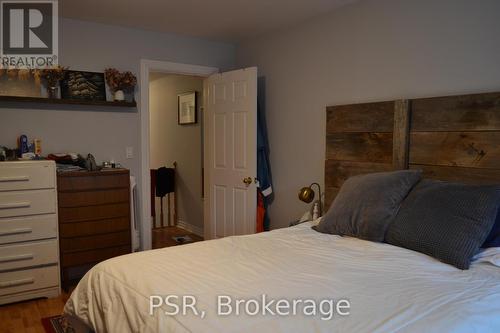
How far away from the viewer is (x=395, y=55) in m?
2.69

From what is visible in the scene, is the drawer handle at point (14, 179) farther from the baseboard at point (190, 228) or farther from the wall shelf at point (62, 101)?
the baseboard at point (190, 228)

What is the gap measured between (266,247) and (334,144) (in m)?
1.30

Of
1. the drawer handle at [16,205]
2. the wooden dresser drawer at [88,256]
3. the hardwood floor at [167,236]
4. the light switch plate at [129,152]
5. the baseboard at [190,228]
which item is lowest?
the hardwood floor at [167,236]

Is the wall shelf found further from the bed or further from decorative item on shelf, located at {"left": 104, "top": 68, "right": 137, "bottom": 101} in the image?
the bed

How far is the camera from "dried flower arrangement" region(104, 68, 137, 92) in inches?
136

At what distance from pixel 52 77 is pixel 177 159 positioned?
8.20ft

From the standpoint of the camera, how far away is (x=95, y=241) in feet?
10.4

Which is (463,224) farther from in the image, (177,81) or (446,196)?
(177,81)

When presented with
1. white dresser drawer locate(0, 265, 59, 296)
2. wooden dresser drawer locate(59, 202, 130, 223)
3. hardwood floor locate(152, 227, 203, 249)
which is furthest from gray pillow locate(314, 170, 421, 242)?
hardwood floor locate(152, 227, 203, 249)

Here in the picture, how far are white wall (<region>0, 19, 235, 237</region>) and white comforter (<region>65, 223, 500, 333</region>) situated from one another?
74.7 inches

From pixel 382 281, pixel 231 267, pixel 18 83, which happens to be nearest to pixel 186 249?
pixel 231 267

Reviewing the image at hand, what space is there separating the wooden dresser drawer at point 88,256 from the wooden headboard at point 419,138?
186 centimetres

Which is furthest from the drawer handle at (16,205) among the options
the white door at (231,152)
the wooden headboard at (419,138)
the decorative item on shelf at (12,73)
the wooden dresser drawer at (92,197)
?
the wooden headboard at (419,138)

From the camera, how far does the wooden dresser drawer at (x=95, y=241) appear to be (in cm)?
308
